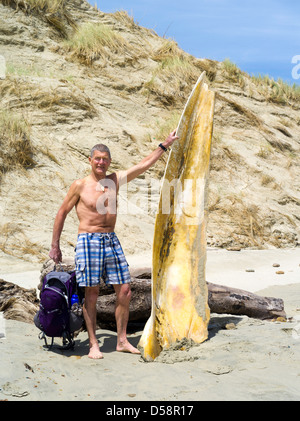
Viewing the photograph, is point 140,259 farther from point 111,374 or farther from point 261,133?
point 261,133

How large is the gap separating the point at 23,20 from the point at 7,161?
6.12 m

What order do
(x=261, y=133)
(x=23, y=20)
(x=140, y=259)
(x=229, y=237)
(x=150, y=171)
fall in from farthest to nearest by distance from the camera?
(x=261, y=133), (x=23, y=20), (x=150, y=171), (x=229, y=237), (x=140, y=259)

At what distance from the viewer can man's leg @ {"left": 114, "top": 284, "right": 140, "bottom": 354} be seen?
3.97m

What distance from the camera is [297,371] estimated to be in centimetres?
325

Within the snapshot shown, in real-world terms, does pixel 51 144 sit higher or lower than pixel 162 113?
lower

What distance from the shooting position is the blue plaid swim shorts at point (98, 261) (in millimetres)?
3838

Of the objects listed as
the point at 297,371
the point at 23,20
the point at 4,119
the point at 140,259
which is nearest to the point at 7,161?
the point at 4,119

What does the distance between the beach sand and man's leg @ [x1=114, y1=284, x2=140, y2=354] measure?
78mm

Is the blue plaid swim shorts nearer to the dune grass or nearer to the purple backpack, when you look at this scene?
the purple backpack

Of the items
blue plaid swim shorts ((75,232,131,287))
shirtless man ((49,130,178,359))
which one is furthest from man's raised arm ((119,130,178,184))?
blue plaid swim shorts ((75,232,131,287))

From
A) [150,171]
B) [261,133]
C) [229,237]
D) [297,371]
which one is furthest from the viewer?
[261,133]

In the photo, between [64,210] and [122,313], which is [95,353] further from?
[64,210]

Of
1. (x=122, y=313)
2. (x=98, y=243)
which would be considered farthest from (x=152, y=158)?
(x=122, y=313)

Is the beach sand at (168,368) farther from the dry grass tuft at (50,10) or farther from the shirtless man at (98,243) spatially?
the dry grass tuft at (50,10)
